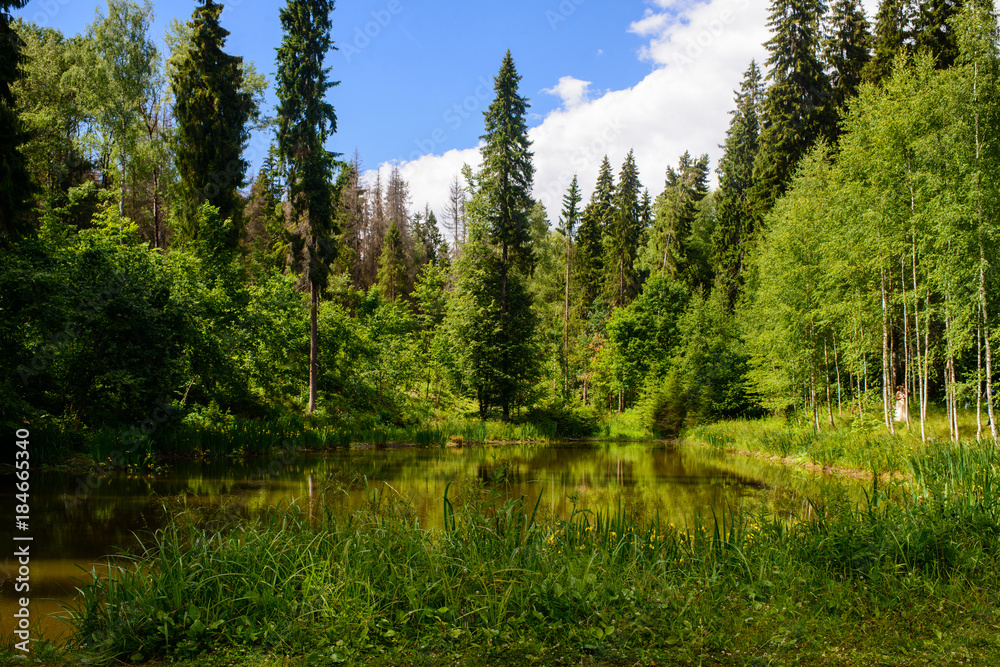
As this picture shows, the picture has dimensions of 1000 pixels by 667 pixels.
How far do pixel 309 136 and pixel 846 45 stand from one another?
30686 millimetres

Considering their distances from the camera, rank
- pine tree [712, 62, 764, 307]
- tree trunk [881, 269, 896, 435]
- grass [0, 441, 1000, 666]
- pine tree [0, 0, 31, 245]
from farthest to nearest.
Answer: pine tree [712, 62, 764, 307] → tree trunk [881, 269, 896, 435] → pine tree [0, 0, 31, 245] → grass [0, 441, 1000, 666]

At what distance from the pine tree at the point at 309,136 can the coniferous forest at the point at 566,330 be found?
0.12 meters

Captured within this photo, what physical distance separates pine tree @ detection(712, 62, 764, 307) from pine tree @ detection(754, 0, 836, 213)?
2439mm

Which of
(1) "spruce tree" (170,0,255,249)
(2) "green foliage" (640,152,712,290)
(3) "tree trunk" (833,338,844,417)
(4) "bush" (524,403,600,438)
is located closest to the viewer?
(3) "tree trunk" (833,338,844,417)

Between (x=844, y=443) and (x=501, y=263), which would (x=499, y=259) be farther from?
(x=844, y=443)

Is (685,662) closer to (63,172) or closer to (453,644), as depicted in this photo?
(453,644)

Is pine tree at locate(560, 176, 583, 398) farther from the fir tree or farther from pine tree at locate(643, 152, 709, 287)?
the fir tree

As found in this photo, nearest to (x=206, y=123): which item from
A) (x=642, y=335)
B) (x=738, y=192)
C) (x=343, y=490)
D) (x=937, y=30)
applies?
(x=343, y=490)

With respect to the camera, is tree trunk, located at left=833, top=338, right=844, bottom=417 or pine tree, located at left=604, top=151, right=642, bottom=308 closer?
tree trunk, located at left=833, top=338, right=844, bottom=417

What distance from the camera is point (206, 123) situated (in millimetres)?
26547

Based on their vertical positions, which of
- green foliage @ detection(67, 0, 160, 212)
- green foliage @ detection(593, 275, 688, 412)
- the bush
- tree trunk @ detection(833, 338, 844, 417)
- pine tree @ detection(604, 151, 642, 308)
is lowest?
the bush

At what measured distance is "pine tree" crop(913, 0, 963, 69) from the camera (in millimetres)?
23750

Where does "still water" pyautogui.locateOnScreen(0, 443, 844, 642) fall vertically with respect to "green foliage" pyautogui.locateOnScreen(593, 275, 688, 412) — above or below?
below

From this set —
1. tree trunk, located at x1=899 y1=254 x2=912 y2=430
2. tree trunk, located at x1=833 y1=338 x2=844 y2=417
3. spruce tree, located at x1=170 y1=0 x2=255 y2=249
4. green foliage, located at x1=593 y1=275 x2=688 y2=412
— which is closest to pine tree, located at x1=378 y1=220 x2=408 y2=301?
green foliage, located at x1=593 y1=275 x2=688 y2=412
